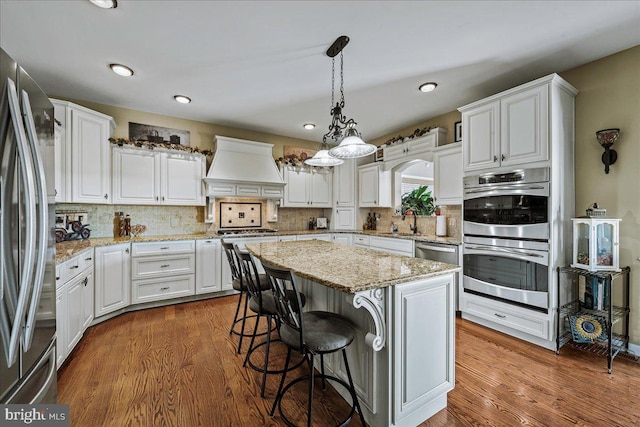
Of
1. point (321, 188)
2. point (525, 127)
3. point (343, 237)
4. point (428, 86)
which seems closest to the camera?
point (525, 127)

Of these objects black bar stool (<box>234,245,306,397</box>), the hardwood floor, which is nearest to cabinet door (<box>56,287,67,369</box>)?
the hardwood floor

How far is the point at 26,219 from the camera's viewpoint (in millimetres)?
927

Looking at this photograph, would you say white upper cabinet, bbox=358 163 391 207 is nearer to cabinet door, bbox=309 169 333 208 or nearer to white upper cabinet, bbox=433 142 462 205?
cabinet door, bbox=309 169 333 208

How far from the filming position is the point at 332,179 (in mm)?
5355

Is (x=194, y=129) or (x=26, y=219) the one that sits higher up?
(x=194, y=129)

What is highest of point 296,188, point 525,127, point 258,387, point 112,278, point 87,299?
point 525,127

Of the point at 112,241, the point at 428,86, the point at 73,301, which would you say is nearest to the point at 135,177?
the point at 112,241

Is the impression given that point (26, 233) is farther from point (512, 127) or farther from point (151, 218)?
point (512, 127)

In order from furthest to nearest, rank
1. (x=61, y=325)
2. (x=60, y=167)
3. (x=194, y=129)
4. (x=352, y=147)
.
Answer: (x=194, y=129)
(x=60, y=167)
(x=352, y=147)
(x=61, y=325)

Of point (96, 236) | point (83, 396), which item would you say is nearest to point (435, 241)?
point (83, 396)

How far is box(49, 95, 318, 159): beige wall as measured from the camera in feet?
11.8

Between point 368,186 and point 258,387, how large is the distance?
3.78 metres

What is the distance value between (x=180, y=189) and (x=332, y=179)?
9.01 feet

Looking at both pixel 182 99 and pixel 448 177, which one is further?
pixel 448 177
